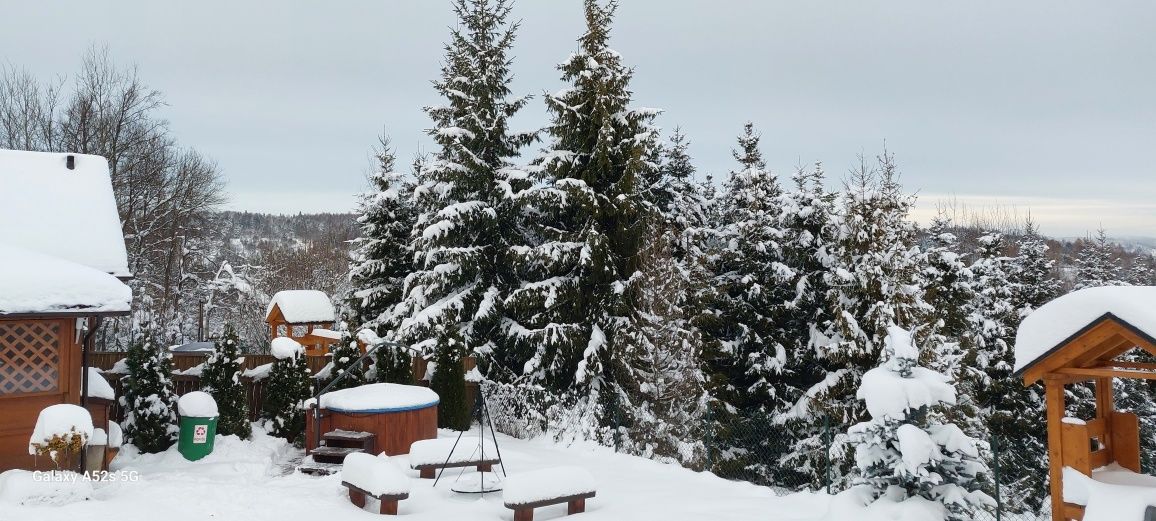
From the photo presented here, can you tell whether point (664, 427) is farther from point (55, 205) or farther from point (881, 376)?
point (55, 205)

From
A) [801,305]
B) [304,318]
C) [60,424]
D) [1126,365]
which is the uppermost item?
[801,305]

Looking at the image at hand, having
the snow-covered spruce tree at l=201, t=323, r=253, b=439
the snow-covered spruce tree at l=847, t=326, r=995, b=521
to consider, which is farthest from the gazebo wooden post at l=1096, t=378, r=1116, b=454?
the snow-covered spruce tree at l=201, t=323, r=253, b=439

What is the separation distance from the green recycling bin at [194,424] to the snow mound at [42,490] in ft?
10.4

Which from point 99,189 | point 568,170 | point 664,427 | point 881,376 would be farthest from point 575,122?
point 881,376

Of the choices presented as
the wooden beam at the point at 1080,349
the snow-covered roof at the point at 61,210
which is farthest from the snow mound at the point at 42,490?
the wooden beam at the point at 1080,349

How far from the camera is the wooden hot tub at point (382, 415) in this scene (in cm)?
1127

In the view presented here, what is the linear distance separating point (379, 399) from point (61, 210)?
6.43m

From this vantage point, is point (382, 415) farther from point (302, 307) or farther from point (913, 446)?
point (302, 307)

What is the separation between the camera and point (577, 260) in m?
16.1

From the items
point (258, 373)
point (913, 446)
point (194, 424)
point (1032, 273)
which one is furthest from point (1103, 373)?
point (1032, 273)

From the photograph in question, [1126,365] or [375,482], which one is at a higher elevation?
[1126,365]

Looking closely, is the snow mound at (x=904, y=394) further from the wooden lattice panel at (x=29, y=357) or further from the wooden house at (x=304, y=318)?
the wooden house at (x=304, y=318)

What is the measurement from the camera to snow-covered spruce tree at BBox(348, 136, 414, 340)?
21203 millimetres

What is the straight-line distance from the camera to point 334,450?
10500 millimetres
